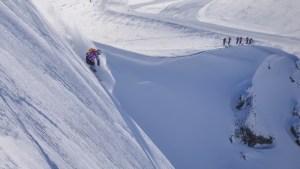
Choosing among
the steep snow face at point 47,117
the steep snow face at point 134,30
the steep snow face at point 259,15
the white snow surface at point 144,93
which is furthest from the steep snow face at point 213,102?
the steep snow face at point 259,15

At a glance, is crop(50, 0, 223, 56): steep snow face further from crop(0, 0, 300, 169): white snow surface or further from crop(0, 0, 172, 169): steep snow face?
crop(0, 0, 172, 169): steep snow face

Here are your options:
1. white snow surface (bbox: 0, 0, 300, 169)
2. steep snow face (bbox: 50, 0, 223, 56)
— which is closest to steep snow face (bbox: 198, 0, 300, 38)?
white snow surface (bbox: 0, 0, 300, 169)

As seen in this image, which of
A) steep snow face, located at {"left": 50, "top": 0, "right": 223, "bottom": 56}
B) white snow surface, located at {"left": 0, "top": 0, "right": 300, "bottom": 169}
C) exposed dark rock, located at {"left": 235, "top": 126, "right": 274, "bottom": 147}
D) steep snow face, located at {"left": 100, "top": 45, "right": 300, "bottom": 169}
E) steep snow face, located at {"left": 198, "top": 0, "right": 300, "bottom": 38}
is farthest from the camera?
steep snow face, located at {"left": 198, "top": 0, "right": 300, "bottom": 38}

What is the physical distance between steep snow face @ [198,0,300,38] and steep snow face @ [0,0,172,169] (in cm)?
2746

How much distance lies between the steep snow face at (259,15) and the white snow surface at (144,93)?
0.32 meters

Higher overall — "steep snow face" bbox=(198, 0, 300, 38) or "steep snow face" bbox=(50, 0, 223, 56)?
"steep snow face" bbox=(50, 0, 223, 56)

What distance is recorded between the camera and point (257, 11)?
3647 centimetres

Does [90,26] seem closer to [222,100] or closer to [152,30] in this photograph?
[152,30]

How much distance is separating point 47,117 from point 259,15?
116 ft

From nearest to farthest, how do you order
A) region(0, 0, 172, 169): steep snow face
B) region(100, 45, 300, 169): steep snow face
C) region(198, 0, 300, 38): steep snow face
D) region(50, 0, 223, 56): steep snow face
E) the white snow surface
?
region(0, 0, 172, 169): steep snow face < the white snow surface < region(100, 45, 300, 169): steep snow face < region(50, 0, 223, 56): steep snow face < region(198, 0, 300, 38): steep snow face

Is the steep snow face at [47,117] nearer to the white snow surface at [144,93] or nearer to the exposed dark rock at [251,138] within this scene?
the white snow surface at [144,93]

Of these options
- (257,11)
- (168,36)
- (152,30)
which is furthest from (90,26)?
(257,11)

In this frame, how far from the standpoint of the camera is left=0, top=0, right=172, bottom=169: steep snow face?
10.6 ft

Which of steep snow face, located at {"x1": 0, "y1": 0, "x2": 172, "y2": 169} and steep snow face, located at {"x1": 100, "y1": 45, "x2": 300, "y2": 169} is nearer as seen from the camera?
steep snow face, located at {"x1": 0, "y1": 0, "x2": 172, "y2": 169}
